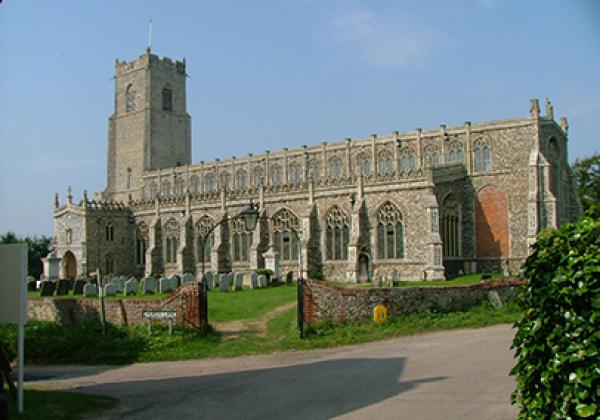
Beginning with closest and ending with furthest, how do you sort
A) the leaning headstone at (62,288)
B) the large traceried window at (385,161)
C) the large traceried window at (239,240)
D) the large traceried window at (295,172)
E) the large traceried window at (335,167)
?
1. the leaning headstone at (62,288)
2. the large traceried window at (239,240)
3. the large traceried window at (385,161)
4. the large traceried window at (335,167)
5. the large traceried window at (295,172)

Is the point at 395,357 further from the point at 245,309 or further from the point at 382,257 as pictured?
the point at 382,257

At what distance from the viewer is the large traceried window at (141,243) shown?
49.7m

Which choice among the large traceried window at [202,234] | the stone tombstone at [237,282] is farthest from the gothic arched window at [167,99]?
the stone tombstone at [237,282]

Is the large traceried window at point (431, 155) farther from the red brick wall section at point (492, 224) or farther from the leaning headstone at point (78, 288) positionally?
the leaning headstone at point (78, 288)

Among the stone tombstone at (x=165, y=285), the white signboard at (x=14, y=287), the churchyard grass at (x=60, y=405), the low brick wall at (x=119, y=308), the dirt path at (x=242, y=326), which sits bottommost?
the churchyard grass at (x=60, y=405)

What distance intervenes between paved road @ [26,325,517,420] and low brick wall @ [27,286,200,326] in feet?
9.24

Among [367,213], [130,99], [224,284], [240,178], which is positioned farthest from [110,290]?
[130,99]

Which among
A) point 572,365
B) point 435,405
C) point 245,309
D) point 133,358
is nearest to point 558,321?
point 572,365

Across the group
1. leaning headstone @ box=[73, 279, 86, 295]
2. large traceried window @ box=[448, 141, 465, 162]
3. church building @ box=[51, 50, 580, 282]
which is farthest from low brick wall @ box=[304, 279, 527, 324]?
large traceried window @ box=[448, 141, 465, 162]

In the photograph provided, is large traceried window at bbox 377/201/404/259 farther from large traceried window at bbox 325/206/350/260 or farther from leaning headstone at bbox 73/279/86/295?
leaning headstone at bbox 73/279/86/295

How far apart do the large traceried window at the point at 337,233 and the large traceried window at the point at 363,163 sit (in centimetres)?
1151

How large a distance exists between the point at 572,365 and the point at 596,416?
0.50m

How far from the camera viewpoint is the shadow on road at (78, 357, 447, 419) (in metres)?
10.6

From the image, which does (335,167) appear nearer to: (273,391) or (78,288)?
(78,288)
